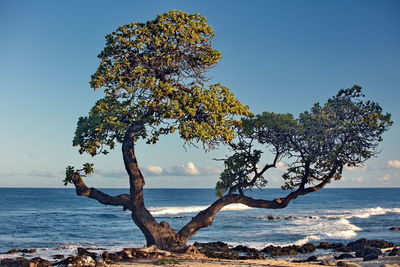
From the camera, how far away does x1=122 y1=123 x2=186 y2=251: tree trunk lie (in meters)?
20.0

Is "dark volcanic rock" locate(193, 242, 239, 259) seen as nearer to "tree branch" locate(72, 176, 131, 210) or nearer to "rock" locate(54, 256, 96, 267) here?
"tree branch" locate(72, 176, 131, 210)

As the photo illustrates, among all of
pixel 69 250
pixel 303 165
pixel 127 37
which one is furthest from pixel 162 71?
pixel 69 250

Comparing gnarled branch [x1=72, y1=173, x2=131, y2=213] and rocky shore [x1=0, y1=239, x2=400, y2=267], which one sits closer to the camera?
rocky shore [x1=0, y1=239, x2=400, y2=267]

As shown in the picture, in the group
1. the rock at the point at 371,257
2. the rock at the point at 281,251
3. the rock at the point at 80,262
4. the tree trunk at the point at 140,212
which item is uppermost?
the tree trunk at the point at 140,212

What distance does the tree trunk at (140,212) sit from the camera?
20031mm

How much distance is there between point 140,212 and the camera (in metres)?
20.2

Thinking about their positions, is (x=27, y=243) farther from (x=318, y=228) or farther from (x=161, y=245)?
(x=318, y=228)

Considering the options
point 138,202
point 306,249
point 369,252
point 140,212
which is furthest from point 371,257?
point 138,202

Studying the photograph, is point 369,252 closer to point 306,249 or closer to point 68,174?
point 306,249

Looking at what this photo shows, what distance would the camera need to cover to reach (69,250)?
31.5 m

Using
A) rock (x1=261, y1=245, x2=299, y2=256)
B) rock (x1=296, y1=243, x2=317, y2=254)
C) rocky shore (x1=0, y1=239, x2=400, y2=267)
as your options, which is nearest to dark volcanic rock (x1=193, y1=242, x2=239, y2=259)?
rocky shore (x1=0, y1=239, x2=400, y2=267)

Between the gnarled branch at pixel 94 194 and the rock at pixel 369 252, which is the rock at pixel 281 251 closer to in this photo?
the rock at pixel 369 252

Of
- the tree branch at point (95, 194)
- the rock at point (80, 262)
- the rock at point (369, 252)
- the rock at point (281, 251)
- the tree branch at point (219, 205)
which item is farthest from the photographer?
the rock at point (281, 251)

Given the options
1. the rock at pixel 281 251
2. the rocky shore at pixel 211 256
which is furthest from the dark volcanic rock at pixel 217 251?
the rock at pixel 281 251
